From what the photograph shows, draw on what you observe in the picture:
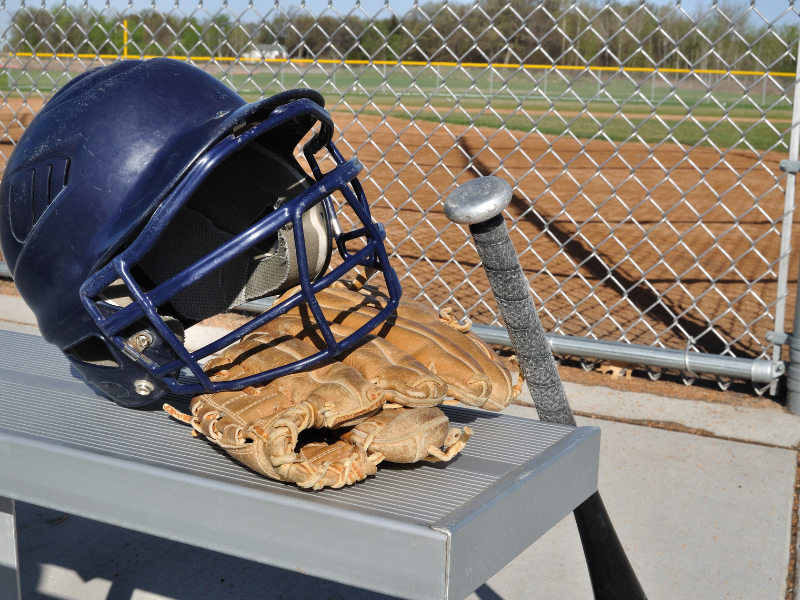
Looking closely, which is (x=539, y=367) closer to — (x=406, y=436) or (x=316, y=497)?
(x=406, y=436)

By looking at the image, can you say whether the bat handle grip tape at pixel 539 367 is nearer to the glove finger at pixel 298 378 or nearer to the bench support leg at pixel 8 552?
the glove finger at pixel 298 378

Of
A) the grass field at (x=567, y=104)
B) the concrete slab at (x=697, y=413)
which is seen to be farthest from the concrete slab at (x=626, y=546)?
the grass field at (x=567, y=104)

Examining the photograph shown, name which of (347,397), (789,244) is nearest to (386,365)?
(347,397)

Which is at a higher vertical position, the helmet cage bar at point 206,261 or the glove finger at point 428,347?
the helmet cage bar at point 206,261

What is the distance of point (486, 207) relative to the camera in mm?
1053

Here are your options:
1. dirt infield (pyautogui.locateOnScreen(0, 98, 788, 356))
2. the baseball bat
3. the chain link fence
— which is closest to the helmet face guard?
the baseball bat

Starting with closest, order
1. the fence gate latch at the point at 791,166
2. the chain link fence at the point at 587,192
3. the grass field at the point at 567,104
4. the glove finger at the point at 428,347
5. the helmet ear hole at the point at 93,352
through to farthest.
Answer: the glove finger at the point at 428,347 → the helmet ear hole at the point at 93,352 → the fence gate latch at the point at 791,166 → the chain link fence at the point at 587,192 → the grass field at the point at 567,104

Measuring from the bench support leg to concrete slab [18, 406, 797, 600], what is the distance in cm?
60

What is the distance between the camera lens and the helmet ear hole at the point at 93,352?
54.0 inches

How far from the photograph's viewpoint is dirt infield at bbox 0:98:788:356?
12.1ft

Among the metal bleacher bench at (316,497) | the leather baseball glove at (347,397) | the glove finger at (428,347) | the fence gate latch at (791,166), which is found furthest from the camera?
the fence gate latch at (791,166)

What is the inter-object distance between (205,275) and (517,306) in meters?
0.47

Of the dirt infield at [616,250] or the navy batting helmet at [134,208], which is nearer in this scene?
the navy batting helmet at [134,208]

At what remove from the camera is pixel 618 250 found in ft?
19.2
